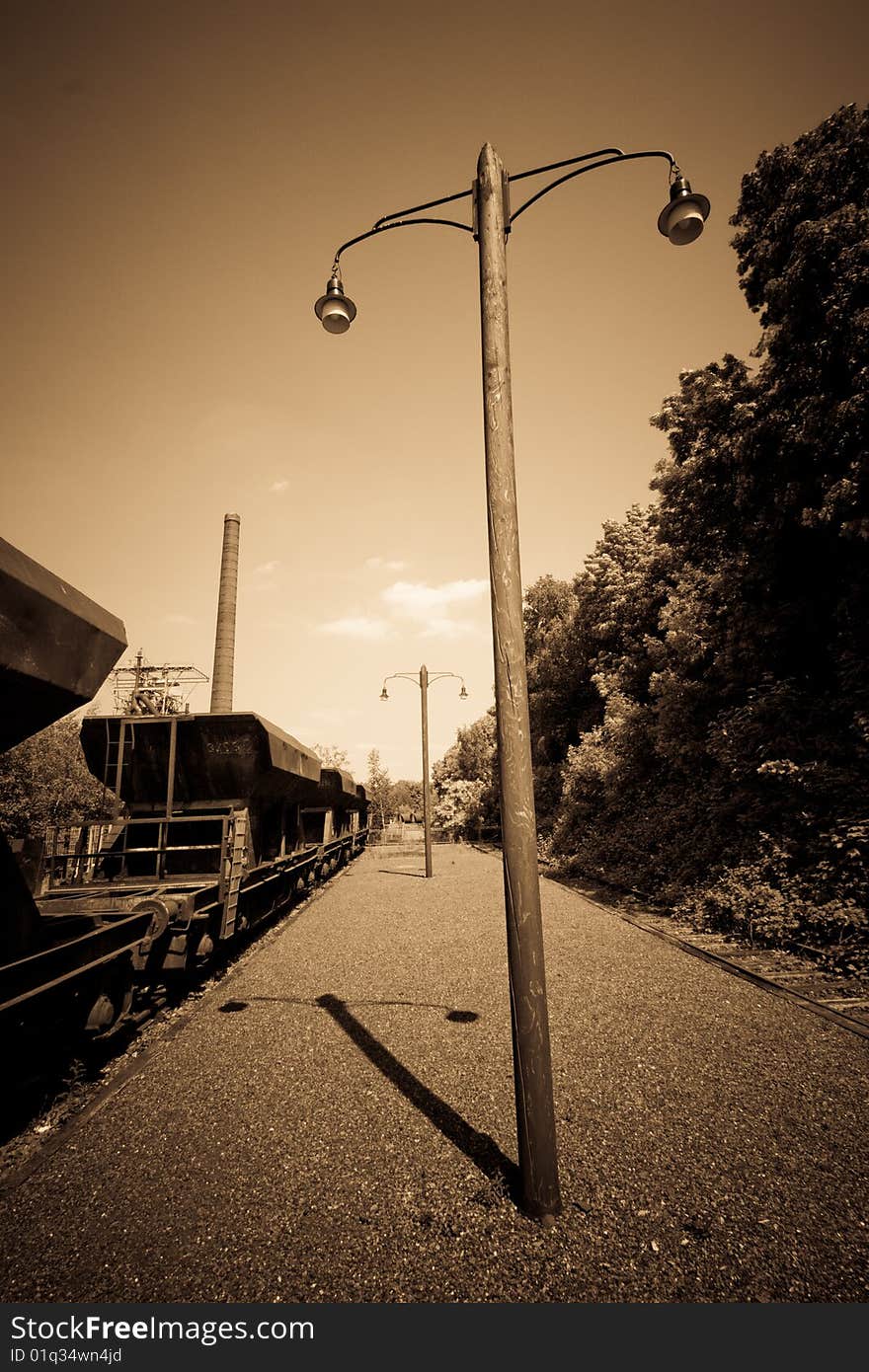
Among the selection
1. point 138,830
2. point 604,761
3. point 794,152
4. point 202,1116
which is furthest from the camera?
point 604,761

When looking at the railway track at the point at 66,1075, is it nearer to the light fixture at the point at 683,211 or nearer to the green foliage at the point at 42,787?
the light fixture at the point at 683,211

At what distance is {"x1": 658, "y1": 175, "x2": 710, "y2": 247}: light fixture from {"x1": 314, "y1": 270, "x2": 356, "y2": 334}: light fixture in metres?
2.49

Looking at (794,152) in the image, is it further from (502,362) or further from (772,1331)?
(772,1331)

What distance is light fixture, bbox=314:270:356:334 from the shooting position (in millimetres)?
4613

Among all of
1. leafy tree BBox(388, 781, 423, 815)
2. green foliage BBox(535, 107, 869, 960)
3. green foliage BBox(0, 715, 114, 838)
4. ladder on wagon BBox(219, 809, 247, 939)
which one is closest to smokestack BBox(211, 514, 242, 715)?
green foliage BBox(0, 715, 114, 838)

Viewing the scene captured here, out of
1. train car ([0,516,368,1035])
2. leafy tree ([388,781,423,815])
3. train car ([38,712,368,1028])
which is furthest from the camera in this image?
leafy tree ([388,781,423,815])

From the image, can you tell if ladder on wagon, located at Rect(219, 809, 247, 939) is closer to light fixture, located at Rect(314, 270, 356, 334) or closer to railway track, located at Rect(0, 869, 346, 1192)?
railway track, located at Rect(0, 869, 346, 1192)

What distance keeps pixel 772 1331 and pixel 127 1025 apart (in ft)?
19.1

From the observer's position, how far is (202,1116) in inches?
158

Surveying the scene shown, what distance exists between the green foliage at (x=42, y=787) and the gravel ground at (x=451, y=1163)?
2462cm

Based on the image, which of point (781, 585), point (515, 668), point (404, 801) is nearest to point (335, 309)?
point (515, 668)

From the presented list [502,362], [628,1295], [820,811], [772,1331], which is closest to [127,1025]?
[628,1295]


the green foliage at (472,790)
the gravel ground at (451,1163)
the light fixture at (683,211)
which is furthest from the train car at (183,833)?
the green foliage at (472,790)

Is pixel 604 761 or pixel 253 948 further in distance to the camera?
pixel 604 761
